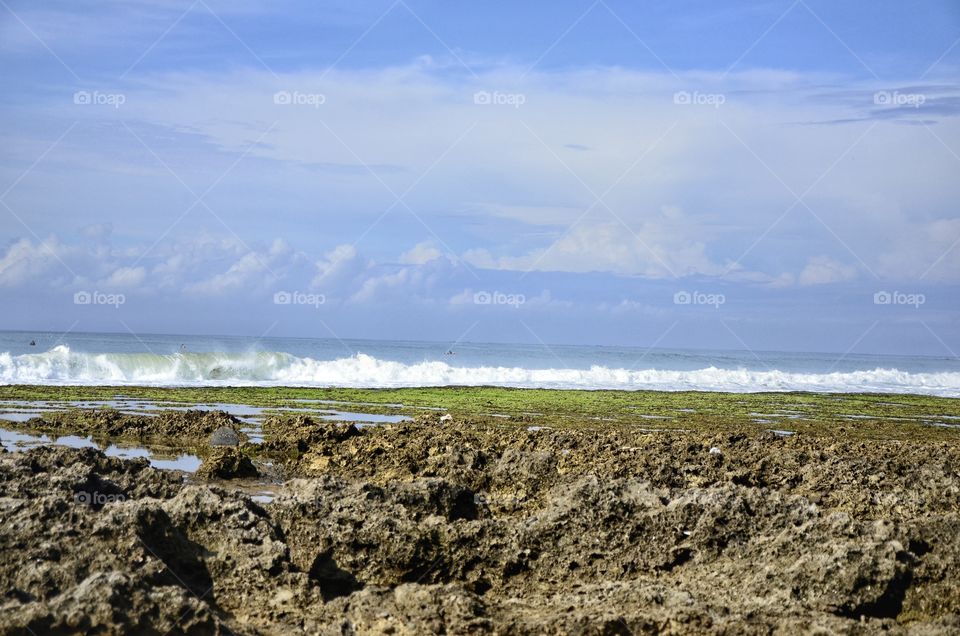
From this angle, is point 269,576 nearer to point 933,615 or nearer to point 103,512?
point 103,512

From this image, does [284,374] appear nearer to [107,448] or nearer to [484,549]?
[107,448]

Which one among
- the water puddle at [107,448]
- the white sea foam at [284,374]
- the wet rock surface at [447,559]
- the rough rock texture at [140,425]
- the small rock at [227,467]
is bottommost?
the wet rock surface at [447,559]

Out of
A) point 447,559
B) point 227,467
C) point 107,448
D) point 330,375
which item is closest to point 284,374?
point 330,375

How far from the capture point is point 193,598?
6500 millimetres

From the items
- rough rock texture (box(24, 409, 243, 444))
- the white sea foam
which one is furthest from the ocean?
rough rock texture (box(24, 409, 243, 444))

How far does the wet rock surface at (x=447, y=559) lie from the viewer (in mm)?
6672

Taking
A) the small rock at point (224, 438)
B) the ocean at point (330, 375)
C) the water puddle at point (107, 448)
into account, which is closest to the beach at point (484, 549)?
the water puddle at point (107, 448)

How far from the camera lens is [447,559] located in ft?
28.2

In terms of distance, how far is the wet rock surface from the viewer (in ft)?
21.9

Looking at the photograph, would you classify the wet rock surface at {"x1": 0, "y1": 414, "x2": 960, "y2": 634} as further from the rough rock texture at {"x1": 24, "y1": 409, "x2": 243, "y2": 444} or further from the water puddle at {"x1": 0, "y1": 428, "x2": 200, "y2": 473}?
the rough rock texture at {"x1": 24, "y1": 409, "x2": 243, "y2": 444}

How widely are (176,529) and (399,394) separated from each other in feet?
94.9

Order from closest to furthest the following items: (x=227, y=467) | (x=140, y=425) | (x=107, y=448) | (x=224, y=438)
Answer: (x=227, y=467)
(x=107, y=448)
(x=224, y=438)
(x=140, y=425)

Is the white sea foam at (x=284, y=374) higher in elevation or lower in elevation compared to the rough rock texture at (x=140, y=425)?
higher

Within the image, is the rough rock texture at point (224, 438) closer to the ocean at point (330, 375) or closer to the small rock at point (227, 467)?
the small rock at point (227, 467)
